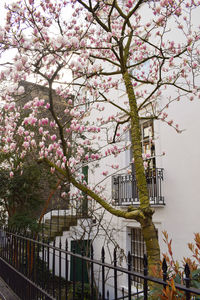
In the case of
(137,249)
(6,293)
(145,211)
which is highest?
(145,211)

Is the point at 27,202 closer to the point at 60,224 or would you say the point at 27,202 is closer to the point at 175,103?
the point at 60,224

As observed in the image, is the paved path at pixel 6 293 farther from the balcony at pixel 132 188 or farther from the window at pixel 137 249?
the window at pixel 137 249

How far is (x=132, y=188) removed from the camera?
8.81m

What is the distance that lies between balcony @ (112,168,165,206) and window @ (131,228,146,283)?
119 centimetres

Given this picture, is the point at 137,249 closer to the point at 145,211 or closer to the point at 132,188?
the point at 132,188

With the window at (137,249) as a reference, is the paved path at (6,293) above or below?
above

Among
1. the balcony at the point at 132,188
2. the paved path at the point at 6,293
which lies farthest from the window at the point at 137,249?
the paved path at the point at 6,293

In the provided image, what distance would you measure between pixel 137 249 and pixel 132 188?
222 centimetres

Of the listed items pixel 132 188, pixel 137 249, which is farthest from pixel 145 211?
pixel 137 249

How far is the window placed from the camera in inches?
331

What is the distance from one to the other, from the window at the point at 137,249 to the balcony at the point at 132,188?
3.91ft

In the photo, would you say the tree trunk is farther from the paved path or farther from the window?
the window

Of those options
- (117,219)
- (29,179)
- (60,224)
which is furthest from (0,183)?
(117,219)

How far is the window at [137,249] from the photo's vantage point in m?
8.41
